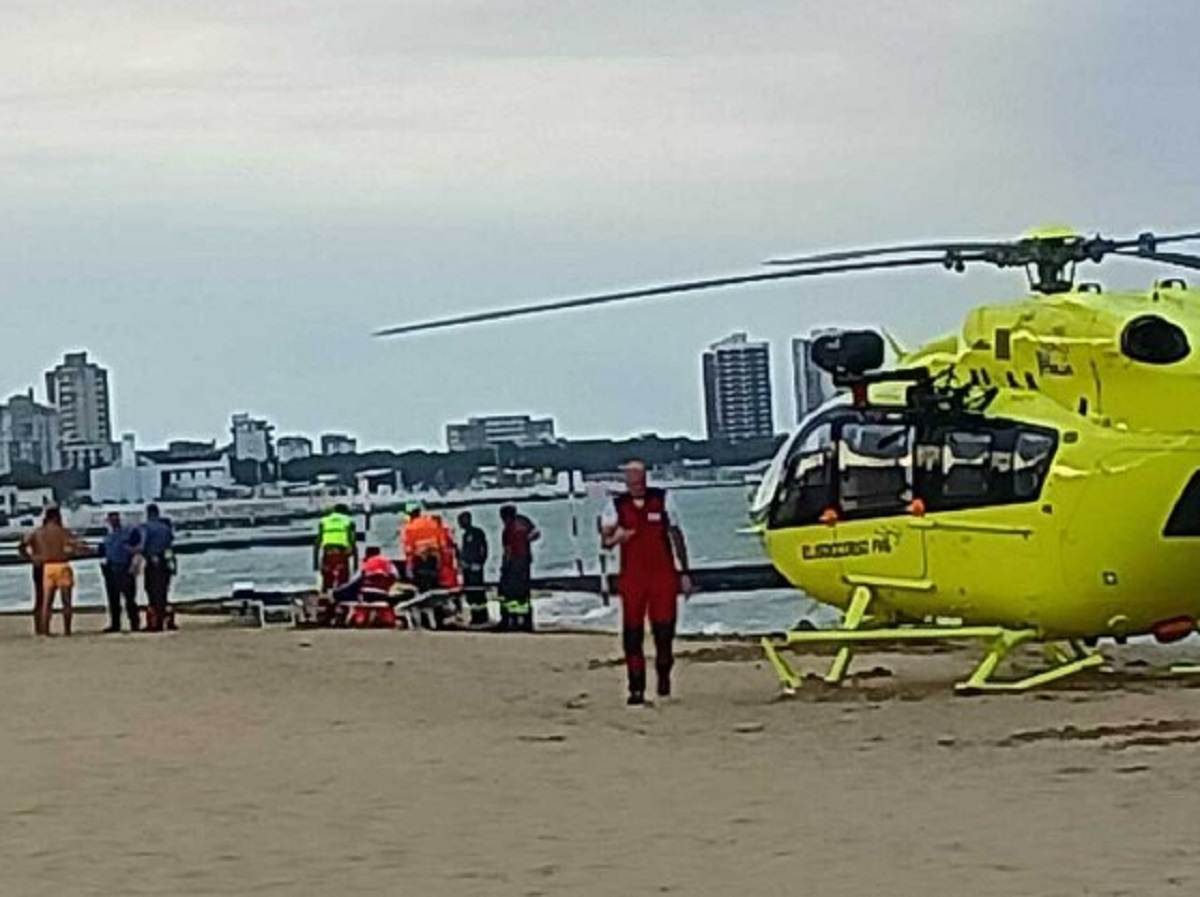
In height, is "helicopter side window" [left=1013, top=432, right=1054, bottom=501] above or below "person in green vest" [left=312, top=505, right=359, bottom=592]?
above

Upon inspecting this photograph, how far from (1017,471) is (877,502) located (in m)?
1.49

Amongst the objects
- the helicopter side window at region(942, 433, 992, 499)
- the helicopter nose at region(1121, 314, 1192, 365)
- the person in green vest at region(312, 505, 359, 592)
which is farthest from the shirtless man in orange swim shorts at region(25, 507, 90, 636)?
the helicopter nose at region(1121, 314, 1192, 365)

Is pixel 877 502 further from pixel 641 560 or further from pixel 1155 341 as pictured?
pixel 1155 341

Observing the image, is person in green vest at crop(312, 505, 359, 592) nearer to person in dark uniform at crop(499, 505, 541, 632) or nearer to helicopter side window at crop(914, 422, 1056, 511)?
person in dark uniform at crop(499, 505, 541, 632)

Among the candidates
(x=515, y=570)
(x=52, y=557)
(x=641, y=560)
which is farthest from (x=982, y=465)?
(x=52, y=557)

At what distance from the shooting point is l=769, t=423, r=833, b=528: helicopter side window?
18.6 meters

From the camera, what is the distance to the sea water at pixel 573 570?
3712 cm

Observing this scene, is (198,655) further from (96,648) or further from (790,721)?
(790,721)

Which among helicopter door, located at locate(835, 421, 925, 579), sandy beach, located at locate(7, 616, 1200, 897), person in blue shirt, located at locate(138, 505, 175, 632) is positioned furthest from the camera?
person in blue shirt, located at locate(138, 505, 175, 632)

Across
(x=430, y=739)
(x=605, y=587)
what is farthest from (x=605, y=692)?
(x=605, y=587)

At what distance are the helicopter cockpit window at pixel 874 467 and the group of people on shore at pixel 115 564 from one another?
1230cm

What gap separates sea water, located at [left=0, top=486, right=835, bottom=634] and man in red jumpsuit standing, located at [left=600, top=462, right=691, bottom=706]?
1319 millimetres

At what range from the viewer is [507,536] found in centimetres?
2769

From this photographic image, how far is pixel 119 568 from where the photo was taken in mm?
29312
